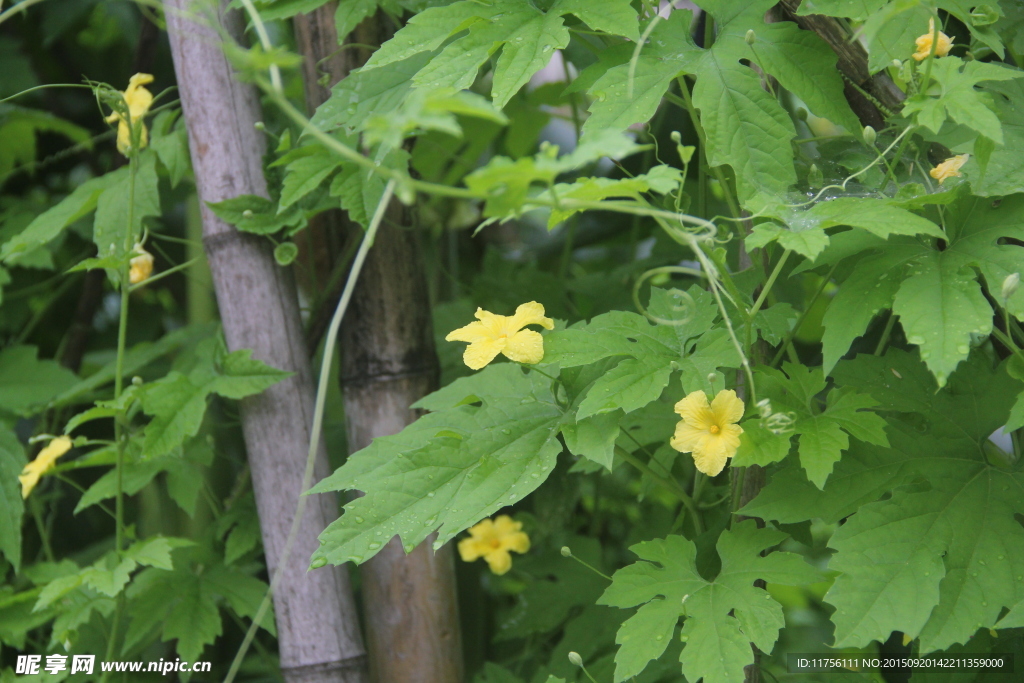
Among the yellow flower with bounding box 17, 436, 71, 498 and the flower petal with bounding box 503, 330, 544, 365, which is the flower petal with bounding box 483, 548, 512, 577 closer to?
the flower petal with bounding box 503, 330, 544, 365

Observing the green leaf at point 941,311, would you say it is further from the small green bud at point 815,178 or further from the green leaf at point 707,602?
the green leaf at point 707,602

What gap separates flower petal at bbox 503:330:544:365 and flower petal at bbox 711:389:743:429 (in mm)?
214

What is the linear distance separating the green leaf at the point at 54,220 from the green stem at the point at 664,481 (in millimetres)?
1026

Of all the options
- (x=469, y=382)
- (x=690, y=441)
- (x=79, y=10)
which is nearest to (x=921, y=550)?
(x=690, y=441)

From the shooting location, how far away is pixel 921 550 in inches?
34.9

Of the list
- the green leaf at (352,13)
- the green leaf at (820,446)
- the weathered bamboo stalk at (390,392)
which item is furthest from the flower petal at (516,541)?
the green leaf at (352,13)

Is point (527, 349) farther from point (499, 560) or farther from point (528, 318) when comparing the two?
point (499, 560)

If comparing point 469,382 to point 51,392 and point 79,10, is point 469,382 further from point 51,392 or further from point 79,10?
point 79,10

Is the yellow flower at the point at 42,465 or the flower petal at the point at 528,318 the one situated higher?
the flower petal at the point at 528,318

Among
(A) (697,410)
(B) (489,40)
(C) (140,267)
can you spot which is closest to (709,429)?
(A) (697,410)

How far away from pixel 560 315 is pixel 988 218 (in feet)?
3.12

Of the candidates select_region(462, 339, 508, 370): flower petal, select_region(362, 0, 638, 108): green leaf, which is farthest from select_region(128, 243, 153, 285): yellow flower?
select_region(462, 339, 508, 370): flower petal

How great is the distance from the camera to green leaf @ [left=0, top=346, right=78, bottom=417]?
1.55 meters

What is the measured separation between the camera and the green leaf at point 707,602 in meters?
0.88
